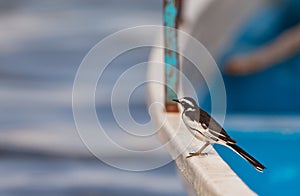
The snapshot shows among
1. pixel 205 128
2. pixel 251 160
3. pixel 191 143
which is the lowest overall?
pixel 251 160

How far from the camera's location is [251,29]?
590 centimetres

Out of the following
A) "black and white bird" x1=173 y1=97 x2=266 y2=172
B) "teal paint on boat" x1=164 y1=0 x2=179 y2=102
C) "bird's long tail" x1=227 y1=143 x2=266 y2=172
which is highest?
"teal paint on boat" x1=164 y1=0 x2=179 y2=102

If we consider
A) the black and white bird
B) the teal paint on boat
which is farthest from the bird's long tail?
the teal paint on boat

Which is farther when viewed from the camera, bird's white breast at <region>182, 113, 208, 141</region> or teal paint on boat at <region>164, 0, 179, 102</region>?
teal paint on boat at <region>164, 0, 179, 102</region>

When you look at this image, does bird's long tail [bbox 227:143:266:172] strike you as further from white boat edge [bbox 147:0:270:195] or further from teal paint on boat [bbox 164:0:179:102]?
teal paint on boat [bbox 164:0:179:102]

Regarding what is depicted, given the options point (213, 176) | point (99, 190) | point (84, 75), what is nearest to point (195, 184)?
point (213, 176)

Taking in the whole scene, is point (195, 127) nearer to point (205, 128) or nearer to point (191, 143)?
point (205, 128)

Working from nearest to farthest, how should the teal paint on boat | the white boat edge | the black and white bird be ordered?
the white boat edge, the black and white bird, the teal paint on boat

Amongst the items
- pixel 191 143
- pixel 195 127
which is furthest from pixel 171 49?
pixel 195 127

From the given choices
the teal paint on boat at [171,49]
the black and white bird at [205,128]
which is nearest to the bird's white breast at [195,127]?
the black and white bird at [205,128]

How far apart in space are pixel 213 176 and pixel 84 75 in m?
5.08

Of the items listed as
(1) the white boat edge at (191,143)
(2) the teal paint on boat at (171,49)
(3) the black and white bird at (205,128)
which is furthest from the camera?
(2) the teal paint on boat at (171,49)

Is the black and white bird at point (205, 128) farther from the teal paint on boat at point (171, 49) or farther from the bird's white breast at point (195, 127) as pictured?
the teal paint on boat at point (171, 49)

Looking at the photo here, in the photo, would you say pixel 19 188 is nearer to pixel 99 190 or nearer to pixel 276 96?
pixel 99 190
